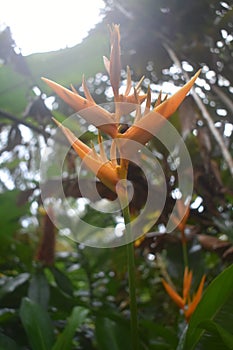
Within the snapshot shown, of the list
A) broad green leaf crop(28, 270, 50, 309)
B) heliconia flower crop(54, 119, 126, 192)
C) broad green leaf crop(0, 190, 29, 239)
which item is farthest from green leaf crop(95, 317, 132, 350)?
broad green leaf crop(0, 190, 29, 239)

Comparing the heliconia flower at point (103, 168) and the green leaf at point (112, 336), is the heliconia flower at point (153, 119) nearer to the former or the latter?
the heliconia flower at point (103, 168)

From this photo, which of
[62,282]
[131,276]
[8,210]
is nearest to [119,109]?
[131,276]

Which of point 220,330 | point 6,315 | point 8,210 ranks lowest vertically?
point 220,330

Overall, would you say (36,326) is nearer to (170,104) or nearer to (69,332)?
(69,332)

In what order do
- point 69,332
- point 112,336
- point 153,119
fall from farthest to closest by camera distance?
point 112,336, point 69,332, point 153,119

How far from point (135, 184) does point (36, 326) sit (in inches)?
12.3

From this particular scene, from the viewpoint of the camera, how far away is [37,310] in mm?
633

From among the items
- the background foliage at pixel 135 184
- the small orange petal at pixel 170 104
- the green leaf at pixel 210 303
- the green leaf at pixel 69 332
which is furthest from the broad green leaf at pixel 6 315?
the small orange petal at pixel 170 104

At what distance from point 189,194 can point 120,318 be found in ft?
0.72

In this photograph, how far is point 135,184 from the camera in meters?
0.82

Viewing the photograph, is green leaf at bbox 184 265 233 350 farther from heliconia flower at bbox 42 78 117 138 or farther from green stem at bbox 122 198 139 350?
heliconia flower at bbox 42 78 117 138

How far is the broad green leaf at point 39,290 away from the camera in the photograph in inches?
29.9

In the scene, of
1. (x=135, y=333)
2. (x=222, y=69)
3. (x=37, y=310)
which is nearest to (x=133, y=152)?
(x=135, y=333)

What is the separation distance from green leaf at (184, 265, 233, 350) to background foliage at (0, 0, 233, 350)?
0.16m
